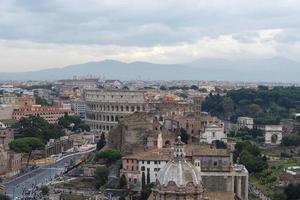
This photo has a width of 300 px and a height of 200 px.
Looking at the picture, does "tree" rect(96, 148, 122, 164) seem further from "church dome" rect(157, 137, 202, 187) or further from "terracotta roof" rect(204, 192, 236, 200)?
"church dome" rect(157, 137, 202, 187)

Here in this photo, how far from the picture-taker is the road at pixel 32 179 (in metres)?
49.5

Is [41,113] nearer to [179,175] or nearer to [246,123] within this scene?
[246,123]

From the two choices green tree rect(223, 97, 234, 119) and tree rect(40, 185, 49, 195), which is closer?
tree rect(40, 185, 49, 195)

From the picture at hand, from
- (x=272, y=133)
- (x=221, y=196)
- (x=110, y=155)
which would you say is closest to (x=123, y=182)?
(x=110, y=155)

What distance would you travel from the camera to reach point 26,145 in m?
63.3

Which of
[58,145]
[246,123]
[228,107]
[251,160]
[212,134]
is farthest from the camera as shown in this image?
[228,107]

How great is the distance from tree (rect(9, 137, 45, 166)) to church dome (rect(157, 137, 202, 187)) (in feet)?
Answer: 129

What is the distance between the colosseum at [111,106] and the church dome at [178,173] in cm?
6408

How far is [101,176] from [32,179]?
30.2 feet

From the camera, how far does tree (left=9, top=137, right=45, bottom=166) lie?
205ft

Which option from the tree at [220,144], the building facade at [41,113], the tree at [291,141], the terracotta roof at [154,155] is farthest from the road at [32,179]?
the building facade at [41,113]

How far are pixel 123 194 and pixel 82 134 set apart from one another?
119 feet

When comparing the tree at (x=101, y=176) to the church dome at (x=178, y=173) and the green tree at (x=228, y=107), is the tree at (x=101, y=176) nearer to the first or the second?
the church dome at (x=178, y=173)

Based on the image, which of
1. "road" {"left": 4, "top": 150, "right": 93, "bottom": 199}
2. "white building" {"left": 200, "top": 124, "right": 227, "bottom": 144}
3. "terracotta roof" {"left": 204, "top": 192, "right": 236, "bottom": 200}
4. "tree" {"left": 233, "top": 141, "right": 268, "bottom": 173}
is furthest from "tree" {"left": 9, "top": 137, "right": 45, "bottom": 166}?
"terracotta roof" {"left": 204, "top": 192, "right": 236, "bottom": 200}
